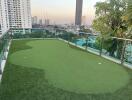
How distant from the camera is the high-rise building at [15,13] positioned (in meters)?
20.9

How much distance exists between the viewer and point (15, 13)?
23.0 meters

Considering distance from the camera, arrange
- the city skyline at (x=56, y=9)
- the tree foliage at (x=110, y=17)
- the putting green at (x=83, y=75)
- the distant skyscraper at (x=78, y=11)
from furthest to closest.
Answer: the distant skyscraper at (x=78, y=11) → the city skyline at (x=56, y=9) → the tree foliage at (x=110, y=17) → the putting green at (x=83, y=75)

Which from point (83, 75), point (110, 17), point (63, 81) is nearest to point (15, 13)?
point (110, 17)

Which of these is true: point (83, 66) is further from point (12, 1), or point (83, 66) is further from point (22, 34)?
point (12, 1)

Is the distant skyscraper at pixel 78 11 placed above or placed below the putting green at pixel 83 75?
above

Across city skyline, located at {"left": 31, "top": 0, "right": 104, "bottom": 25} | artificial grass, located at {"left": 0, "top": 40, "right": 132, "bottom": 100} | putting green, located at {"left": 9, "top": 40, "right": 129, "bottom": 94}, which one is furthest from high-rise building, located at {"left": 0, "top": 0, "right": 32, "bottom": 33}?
artificial grass, located at {"left": 0, "top": 40, "right": 132, "bottom": 100}

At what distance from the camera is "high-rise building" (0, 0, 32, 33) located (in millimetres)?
20875

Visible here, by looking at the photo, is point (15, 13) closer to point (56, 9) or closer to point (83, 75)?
point (56, 9)

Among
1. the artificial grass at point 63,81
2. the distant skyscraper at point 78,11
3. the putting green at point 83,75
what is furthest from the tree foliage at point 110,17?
the distant skyscraper at point 78,11

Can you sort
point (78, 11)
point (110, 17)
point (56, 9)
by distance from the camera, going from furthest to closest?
1. point (78, 11)
2. point (56, 9)
3. point (110, 17)

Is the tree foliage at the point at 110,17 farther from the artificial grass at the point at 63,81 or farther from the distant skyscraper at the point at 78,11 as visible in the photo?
the distant skyscraper at the point at 78,11

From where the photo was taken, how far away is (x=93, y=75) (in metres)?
4.07

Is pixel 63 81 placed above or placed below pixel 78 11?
below

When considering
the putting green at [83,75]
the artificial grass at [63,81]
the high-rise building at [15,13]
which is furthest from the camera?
the high-rise building at [15,13]
